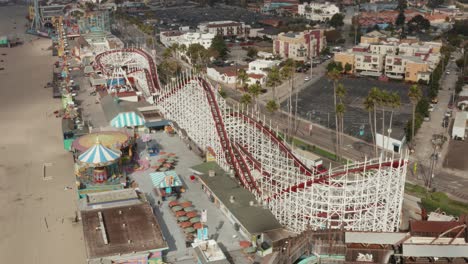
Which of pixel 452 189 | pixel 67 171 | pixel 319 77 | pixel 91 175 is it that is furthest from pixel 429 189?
pixel 319 77

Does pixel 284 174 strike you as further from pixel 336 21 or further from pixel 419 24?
pixel 419 24

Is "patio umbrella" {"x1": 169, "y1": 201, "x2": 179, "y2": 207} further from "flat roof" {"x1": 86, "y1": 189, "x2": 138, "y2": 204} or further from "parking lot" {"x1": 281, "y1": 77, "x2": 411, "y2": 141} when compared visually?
"parking lot" {"x1": 281, "y1": 77, "x2": 411, "y2": 141}

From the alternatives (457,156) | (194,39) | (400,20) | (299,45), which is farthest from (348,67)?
(400,20)

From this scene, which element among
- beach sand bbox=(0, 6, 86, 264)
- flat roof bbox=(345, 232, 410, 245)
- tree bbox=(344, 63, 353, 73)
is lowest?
beach sand bbox=(0, 6, 86, 264)

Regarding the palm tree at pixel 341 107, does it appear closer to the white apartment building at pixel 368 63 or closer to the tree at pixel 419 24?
the white apartment building at pixel 368 63

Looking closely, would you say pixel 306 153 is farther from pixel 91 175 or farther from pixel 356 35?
pixel 356 35

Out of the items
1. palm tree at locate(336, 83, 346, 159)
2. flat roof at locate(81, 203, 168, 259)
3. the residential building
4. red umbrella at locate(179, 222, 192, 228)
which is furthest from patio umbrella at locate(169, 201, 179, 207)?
the residential building

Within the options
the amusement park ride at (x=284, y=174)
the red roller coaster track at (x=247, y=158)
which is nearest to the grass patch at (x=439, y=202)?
the amusement park ride at (x=284, y=174)
